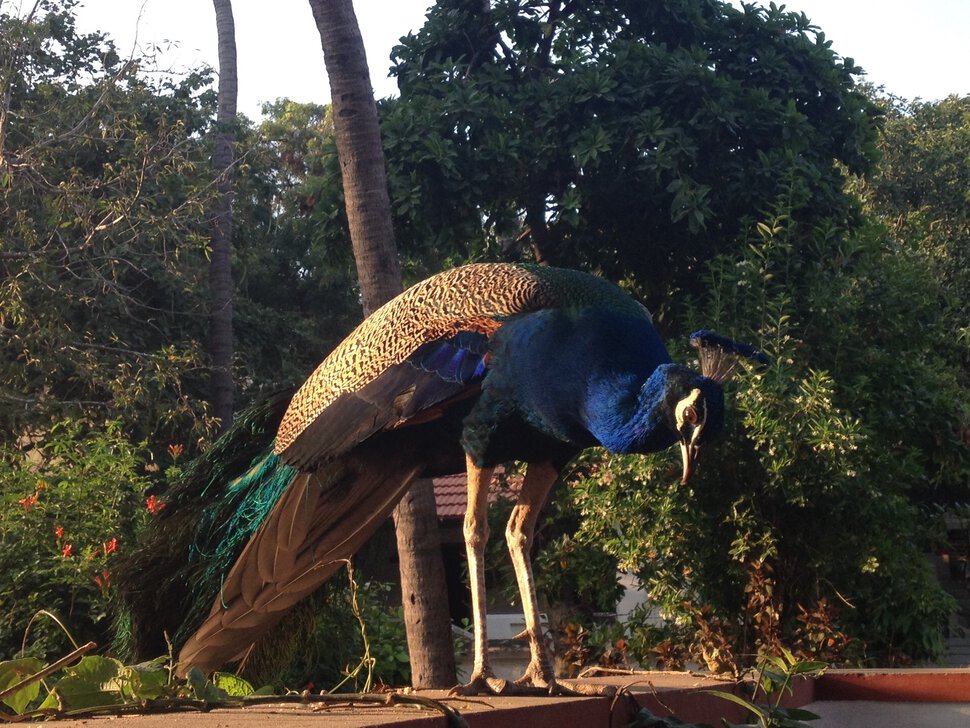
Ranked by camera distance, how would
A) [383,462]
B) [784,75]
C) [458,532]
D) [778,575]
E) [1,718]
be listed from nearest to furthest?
[1,718], [383,462], [778,575], [784,75], [458,532]

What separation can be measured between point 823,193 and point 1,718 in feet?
22.8

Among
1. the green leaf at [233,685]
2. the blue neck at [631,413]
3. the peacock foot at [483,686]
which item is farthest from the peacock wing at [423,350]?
the peacock foot at [483,686]

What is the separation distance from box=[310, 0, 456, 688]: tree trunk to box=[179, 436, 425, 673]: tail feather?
221 cm

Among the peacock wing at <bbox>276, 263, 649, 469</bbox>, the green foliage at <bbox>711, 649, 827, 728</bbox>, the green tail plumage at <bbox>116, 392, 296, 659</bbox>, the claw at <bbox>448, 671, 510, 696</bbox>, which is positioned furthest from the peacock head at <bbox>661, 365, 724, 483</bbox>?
the green tail plumage at <bbox>116, 392, 296, 659</bbox>

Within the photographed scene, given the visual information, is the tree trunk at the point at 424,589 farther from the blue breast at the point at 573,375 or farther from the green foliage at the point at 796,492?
the blue breast at the point at 573,375

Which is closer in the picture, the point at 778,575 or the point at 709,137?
the point at 778,575

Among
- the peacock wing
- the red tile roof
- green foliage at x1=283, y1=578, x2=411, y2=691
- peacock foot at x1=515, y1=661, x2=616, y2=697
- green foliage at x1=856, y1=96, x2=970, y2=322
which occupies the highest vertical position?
green foliage at x1=856, y1=96, x2=970, y2=322

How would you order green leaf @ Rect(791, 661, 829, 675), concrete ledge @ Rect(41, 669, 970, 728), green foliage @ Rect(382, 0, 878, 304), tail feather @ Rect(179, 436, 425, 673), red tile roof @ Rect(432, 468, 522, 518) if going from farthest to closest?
red tile roof @ Rect(432, 468, 522, 518) → green foliage @ Rect(382, 0, 878, 304) → tail feather @ Rect(179, 436, 425, 673) → green leaf @ Rect(791, 661, 829, 675) → concrete ledge @ Rect(41, 669, 970, 728)

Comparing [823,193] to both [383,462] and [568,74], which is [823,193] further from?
[383,462]

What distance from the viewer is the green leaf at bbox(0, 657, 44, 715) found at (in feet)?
8.46

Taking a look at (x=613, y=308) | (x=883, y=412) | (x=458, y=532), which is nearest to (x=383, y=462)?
(x=613, y=308)

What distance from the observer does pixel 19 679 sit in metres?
2.62

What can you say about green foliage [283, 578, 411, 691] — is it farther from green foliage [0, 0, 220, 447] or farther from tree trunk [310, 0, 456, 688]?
green foliage [0, 0, 220, 447]

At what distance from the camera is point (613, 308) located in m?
4.17
